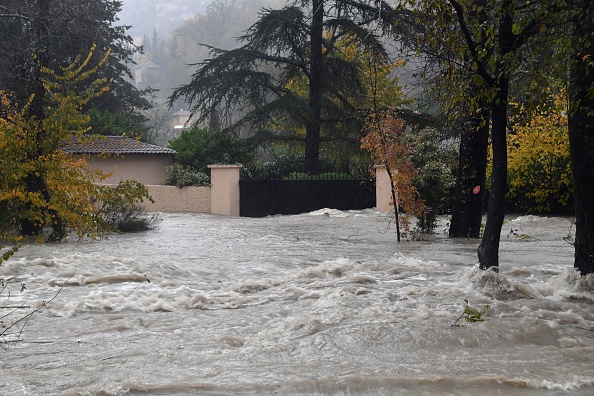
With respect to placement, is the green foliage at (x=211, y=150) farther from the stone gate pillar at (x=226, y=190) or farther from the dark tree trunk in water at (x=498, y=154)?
the dark tree trunk in water at (x=498, y=154)

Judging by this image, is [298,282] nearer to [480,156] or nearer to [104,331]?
[104,331]

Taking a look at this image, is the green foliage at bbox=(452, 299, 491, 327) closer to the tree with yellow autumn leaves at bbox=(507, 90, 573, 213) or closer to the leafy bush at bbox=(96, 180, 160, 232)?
the leafy bush at bbox=(96, 180, 160, 232)

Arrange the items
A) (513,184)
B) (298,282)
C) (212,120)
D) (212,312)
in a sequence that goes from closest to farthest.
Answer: (212,312)
(298,282)
(513,184)
(212,120)

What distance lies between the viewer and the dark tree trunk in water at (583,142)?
27.7 ft

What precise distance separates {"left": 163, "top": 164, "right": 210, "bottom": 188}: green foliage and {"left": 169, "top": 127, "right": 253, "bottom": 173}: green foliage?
2317mm

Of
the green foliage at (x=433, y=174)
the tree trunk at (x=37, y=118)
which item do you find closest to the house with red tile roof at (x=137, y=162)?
the green foliage at (x=433, y=174)

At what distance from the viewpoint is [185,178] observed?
31.9 m

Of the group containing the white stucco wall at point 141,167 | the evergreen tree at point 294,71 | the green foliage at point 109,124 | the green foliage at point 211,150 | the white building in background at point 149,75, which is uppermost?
the white building in background at point 149,75

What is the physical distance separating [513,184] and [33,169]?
14.5 meters

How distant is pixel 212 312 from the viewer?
9203mm

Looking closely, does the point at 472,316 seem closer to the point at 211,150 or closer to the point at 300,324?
the point at 300,324

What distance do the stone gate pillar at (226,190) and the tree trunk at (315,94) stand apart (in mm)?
6108

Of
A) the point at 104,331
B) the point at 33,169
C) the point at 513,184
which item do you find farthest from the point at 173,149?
the point at 104,331

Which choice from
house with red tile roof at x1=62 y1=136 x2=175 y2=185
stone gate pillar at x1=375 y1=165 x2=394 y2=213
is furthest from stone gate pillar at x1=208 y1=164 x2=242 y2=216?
house with red tile roof at x1=62 y1=136 x2=175 y2=185
